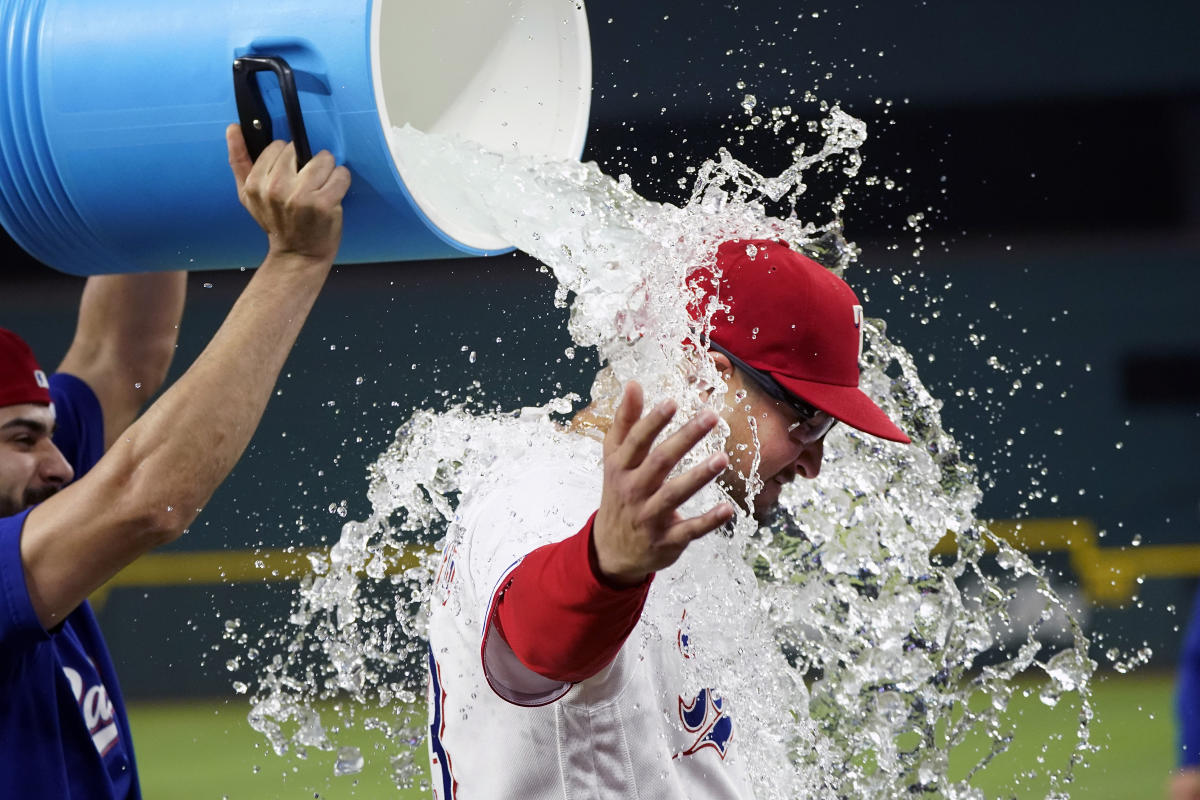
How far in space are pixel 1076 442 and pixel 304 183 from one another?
676 cm

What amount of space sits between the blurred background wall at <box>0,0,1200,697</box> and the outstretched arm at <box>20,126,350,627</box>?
15.0 feet

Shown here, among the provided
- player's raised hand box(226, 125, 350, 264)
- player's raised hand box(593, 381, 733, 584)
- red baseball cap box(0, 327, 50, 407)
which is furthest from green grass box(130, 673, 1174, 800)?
player's raised hand box(593, 381, 733, 584)

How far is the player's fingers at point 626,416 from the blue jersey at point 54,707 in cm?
89

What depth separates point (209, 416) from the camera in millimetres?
1680

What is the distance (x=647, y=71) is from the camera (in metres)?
6.90

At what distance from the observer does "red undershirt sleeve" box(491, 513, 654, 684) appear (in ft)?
4.55

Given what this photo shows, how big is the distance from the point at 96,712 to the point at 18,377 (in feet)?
2.22

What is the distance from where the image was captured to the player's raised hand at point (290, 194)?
66.1 inches

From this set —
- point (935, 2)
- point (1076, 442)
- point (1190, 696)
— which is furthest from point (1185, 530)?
point (1190, 696)

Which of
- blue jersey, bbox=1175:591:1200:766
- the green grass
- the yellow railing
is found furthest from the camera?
the yellow railing

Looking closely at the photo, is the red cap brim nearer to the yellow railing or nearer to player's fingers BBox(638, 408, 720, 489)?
player's fingers BBox(638, 408, 720, 489)

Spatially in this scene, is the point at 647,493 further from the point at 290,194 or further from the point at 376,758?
the point at 376,758

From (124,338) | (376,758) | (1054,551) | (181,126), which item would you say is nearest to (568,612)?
(181,126)

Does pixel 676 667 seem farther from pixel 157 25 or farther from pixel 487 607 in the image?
pixel 157 25
